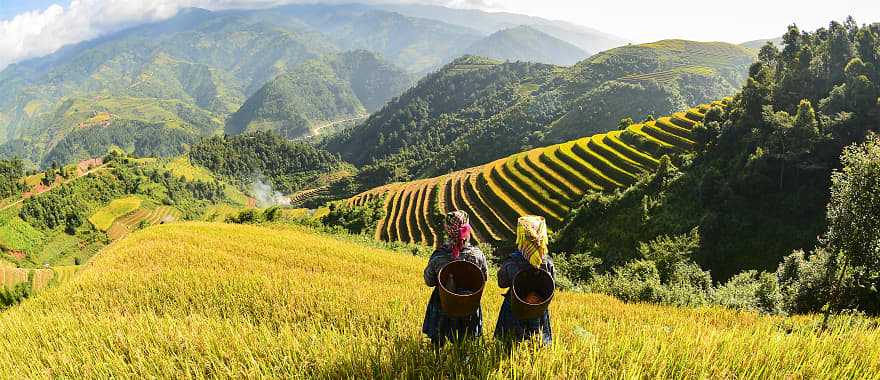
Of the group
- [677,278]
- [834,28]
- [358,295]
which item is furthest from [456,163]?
[358,295]

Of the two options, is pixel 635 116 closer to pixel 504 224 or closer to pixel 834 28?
pixel 834 28

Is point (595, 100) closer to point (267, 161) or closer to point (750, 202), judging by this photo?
point (750, 202)

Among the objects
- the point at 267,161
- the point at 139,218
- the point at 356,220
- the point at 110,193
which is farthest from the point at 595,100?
the point at 110,193

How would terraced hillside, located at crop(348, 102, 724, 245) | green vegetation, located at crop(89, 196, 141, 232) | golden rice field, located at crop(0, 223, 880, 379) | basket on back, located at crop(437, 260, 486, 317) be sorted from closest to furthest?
golden rice field, located at crop(0, 223, 880, 379), basket on back, located at crop(437, 260, 486, 317), terraced hillside, located at crop(348, 102, 724, 245), green vegetation, located at crop(89, 196, 141, 232)

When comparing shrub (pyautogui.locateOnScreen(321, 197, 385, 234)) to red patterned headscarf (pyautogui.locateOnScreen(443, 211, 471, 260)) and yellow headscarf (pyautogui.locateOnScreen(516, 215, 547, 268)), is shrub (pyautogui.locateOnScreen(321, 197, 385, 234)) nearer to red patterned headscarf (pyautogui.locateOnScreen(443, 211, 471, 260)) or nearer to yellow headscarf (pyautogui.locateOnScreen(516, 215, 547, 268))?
red patterned headscarf (pyautogui.locateOnScreen(443, 211, 471, 260))

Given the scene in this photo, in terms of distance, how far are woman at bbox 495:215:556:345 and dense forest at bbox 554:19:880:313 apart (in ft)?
32.3

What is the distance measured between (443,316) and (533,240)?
3.72ft

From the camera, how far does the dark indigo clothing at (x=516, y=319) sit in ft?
11.9

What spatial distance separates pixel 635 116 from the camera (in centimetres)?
12212

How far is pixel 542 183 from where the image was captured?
151 ft

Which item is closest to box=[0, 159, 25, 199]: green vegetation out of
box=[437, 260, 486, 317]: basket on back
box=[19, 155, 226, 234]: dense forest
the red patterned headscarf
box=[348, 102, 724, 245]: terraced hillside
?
box=[19, 155, 226, 234]: dense forest

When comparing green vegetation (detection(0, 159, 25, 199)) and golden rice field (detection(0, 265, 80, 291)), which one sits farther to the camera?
green vegetation (detection(0, 159, 25, 199))

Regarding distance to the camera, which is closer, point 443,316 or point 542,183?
point 443,316

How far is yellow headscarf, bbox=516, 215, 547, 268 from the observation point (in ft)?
11.5
